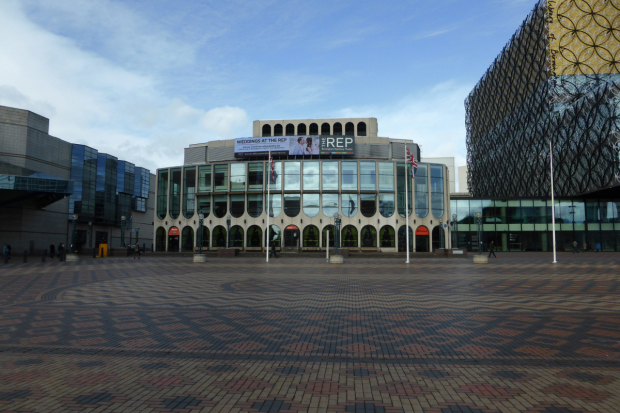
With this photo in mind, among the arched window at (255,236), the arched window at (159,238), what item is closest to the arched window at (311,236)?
the arched window at (255,236)

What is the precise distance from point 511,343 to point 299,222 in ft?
166

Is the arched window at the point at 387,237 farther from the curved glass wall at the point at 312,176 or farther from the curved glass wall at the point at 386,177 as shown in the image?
the curved glass wall at the point at 312,176

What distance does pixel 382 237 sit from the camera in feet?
191

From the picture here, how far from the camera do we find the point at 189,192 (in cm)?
6244

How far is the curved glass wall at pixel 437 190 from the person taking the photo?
59.7 meters

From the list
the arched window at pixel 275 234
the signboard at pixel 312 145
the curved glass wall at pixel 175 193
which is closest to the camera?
the arched window at pixel 275 234

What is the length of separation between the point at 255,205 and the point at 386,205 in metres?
18.3

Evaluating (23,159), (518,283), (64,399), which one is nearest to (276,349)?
(64,399)

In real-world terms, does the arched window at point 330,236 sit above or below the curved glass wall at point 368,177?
below

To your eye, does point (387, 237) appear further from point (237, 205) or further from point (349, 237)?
point (237, 205)

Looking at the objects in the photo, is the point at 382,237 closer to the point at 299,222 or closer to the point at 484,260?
the point at 299,222

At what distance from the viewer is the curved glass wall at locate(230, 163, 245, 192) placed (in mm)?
60188

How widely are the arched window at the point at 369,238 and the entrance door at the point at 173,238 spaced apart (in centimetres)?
2672

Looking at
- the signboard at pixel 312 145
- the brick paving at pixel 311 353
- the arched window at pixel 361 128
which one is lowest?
the brick paving at pixel 311 353
